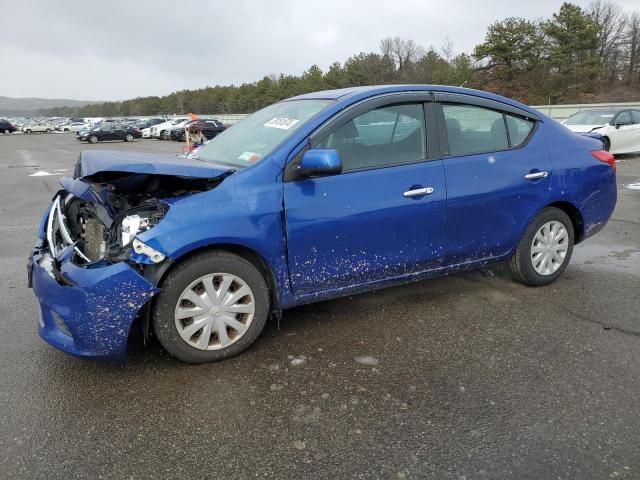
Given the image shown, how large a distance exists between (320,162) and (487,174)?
1507 mm

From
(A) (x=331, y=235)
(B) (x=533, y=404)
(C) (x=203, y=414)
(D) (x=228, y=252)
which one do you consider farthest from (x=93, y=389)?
(B) (x=533, y=404)

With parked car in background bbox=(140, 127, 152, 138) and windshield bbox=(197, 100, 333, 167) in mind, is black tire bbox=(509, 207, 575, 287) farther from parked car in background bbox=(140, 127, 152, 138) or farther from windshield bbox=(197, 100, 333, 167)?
parked car in background bbox=(140, 127, 152, 138)

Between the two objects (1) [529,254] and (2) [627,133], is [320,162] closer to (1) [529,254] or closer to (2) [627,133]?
(1) [529,254]

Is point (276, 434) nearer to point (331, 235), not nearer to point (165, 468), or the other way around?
point (165, 468)

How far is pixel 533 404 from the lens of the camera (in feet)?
8.98

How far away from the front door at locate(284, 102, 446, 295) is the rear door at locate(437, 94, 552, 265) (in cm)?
17

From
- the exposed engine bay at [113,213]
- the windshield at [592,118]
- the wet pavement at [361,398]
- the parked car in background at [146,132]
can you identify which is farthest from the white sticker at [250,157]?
the parked car in background at [146,132]

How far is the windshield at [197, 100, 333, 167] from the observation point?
3.52 metres

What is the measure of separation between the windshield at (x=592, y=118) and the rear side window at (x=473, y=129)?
1224 centimetres

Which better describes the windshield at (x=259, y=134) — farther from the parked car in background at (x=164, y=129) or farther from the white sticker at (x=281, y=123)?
the parked car in background at (x=164, y=129)

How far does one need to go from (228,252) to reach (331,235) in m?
0.67

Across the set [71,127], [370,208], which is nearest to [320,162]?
[370,208]

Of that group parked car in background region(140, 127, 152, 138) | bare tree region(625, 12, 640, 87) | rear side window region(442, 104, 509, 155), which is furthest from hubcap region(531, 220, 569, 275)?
bare tree region(625, 12, 640, 87)

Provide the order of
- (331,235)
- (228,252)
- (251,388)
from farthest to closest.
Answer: (331,235), (228,252), (251,388)
